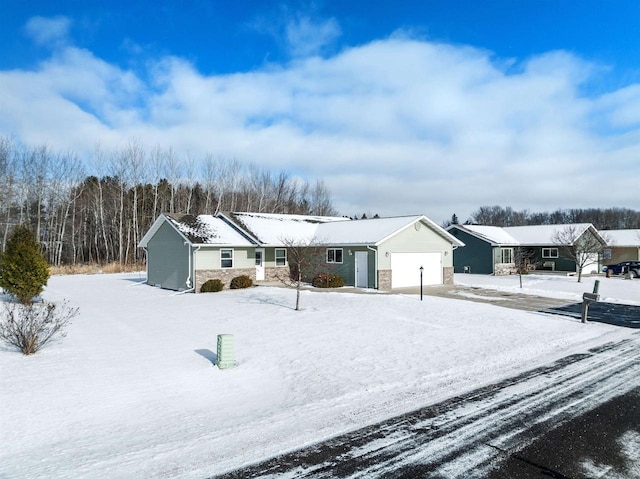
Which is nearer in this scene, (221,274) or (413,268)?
(221,274)

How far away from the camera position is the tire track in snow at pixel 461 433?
475cm

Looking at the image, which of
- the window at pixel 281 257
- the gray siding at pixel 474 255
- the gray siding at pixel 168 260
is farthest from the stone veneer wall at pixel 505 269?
the gray siding at pixel 168 260

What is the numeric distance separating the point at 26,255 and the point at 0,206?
3053cm

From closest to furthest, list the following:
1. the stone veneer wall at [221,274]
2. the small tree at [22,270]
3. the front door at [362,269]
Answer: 1. the small tree at [22,270]
2. the stone veneer wall at [221,274]
3. the front door at [362,269]

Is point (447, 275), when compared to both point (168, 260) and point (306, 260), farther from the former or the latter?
point (168, 260)

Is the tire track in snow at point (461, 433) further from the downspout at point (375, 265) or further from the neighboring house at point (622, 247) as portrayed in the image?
the neighboring house at point (622, 247)

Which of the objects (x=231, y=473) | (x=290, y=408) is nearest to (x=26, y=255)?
(x=290, y=408)

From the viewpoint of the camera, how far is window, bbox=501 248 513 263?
36.3 metres

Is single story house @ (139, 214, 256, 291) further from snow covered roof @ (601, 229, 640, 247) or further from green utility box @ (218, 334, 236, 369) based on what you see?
snow covered roof @ (601, 229, 640, 247)

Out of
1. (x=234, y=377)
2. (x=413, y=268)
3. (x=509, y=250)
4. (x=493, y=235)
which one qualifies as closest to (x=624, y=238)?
(x=509, y=250)

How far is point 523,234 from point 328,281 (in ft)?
81.3

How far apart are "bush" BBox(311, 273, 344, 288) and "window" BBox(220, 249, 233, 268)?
5.02 metres

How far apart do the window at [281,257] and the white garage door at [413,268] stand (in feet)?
23.1

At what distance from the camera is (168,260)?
25578mm
